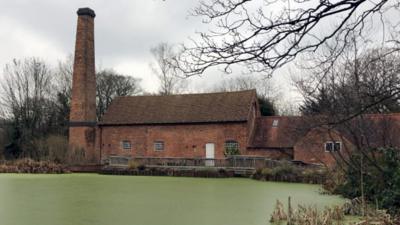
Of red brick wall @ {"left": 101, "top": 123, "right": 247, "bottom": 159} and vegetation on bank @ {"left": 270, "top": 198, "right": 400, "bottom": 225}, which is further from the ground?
red brick wall @ {"left": 101, "top": 123, "right": 247, "bottom": 159}

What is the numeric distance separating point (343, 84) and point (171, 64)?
9.50m

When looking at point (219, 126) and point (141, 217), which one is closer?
point (141, 217)

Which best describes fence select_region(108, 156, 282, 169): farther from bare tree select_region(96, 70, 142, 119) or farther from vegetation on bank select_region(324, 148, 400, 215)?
bare tree select_region(96, 70, 142, 119)

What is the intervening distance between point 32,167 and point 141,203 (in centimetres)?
1401

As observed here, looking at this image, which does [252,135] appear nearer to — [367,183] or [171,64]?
[367,183]

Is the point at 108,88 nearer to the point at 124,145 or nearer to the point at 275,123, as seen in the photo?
the point at 124,145

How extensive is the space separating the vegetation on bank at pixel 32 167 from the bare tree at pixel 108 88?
1497 centimetres

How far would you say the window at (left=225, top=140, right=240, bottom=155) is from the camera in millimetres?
25328

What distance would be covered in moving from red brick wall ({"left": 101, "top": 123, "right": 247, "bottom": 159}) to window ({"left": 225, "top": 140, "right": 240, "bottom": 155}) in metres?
0.19

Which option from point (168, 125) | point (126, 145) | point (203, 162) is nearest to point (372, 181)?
point (203, 162)

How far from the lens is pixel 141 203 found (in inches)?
466

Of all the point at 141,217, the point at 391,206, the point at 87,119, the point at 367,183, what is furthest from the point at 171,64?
the point at 87,119

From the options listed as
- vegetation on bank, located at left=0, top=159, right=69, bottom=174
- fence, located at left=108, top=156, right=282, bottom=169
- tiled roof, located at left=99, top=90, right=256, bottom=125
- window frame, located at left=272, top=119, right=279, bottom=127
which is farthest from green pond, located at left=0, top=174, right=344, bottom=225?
tiled roof, located at left=99, top=90, right=256, bottom=125

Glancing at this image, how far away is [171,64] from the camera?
425 cm
